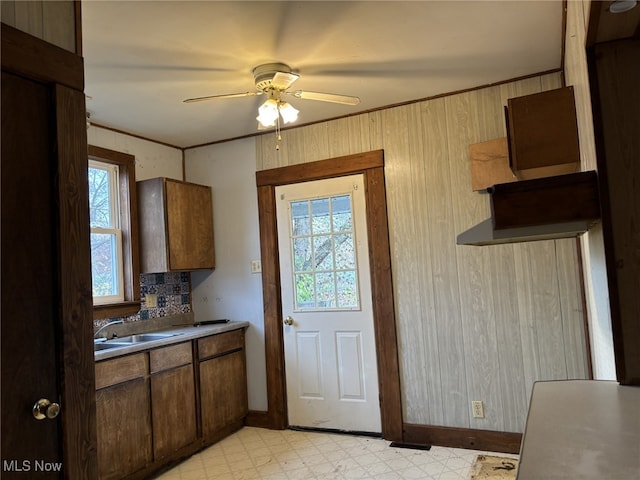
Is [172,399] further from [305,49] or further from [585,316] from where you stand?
[585,316]

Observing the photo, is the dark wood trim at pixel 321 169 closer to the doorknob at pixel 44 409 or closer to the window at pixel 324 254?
the window at pixel 324 254

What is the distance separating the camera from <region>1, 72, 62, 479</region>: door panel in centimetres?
135

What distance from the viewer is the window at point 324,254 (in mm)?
3455

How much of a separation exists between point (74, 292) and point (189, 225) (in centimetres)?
221

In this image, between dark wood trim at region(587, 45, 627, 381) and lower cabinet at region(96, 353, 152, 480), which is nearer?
dark wood trim at region(587, 45, 627, 381)

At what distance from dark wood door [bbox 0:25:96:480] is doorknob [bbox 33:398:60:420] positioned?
17mm

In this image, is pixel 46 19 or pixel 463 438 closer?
pixel 46 19

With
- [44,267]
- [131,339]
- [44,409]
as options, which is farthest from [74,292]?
[131,339]

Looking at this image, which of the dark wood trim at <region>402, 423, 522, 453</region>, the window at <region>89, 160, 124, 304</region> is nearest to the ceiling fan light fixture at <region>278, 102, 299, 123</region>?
the window at <region>89, 160, 124, 304</region>

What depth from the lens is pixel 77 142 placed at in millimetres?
1594

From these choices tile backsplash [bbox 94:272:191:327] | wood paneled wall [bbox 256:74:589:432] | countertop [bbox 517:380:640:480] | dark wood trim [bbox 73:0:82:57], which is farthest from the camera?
tile backsplash [bbox 94:272:191:327]

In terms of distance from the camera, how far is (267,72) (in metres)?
2.52

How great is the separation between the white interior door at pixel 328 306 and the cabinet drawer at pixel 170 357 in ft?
2.66

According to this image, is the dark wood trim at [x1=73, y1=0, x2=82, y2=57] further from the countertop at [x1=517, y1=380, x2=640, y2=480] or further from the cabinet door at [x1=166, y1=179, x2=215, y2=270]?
the cabinet door at [x1=166, y1=179, x2=215, y2=270]
